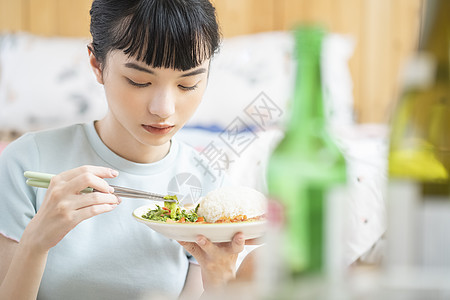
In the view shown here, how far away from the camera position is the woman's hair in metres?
1.16

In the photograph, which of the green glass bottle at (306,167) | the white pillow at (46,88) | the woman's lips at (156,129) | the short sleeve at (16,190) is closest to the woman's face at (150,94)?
the woman's lips at (156,129)

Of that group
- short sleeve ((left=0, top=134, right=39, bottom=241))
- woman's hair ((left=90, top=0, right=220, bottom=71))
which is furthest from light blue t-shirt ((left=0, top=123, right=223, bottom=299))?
woman's hair ((left=90, top=0, right=220, bottom=71))

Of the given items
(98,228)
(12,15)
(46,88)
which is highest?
(12,15)

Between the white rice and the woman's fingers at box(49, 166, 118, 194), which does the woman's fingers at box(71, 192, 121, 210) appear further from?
the white rice

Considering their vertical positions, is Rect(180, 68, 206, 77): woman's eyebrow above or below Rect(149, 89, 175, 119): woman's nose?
above

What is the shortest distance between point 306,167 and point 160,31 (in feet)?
2.56

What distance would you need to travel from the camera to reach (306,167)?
1.54 feet

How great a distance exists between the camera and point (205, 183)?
1478 mm

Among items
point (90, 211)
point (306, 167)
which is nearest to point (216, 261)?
point (90, 211)

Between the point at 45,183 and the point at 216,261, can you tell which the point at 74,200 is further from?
the point at 216,261

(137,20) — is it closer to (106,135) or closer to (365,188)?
(106,135)

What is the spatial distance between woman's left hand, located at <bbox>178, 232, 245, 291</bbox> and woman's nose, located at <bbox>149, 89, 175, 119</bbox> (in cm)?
28

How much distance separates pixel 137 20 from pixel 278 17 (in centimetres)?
208

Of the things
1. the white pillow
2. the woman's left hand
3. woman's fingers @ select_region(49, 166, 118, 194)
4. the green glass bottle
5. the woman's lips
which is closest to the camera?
the green glass bottle
